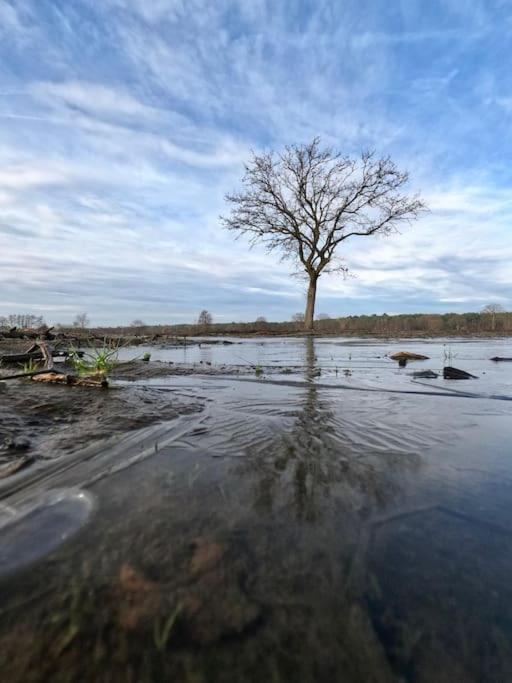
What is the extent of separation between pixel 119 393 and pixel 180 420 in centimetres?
98

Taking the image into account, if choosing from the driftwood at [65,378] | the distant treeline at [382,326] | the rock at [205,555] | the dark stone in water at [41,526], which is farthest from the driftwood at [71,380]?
the distant treeline at [382,326]

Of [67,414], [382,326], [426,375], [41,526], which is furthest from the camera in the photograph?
[382,326]

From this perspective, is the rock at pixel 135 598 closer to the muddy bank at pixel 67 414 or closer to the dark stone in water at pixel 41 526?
the dark stone in water at pixel 41 526

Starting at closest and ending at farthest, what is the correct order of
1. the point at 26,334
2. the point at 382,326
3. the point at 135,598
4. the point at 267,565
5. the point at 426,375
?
1. the point at 135,598
2. the point at 267,565
3. the point at 426,375
4. the point at 26,334
5. the point at 382,326

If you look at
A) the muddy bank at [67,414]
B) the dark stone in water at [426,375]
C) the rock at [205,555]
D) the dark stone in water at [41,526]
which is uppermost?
the dark stone in water at [426,375]

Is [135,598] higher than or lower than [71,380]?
lower

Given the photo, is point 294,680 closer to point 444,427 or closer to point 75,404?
point 444,427

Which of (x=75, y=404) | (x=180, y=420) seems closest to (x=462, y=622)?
(x=180, y=420)

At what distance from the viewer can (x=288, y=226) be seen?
1625 cm

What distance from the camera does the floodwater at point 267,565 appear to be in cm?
68

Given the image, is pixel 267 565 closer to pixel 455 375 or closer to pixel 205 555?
pixel 205 555

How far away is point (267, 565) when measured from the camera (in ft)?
3.05

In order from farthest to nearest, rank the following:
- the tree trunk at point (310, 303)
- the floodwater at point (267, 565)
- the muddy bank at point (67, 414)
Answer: the tree trunk at point (310, 303) < the muddy bank at point (67, 414) < the floodwater at point (267, 565)

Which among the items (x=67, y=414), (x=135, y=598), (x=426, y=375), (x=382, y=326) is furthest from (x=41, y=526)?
(x=382, y=326)
